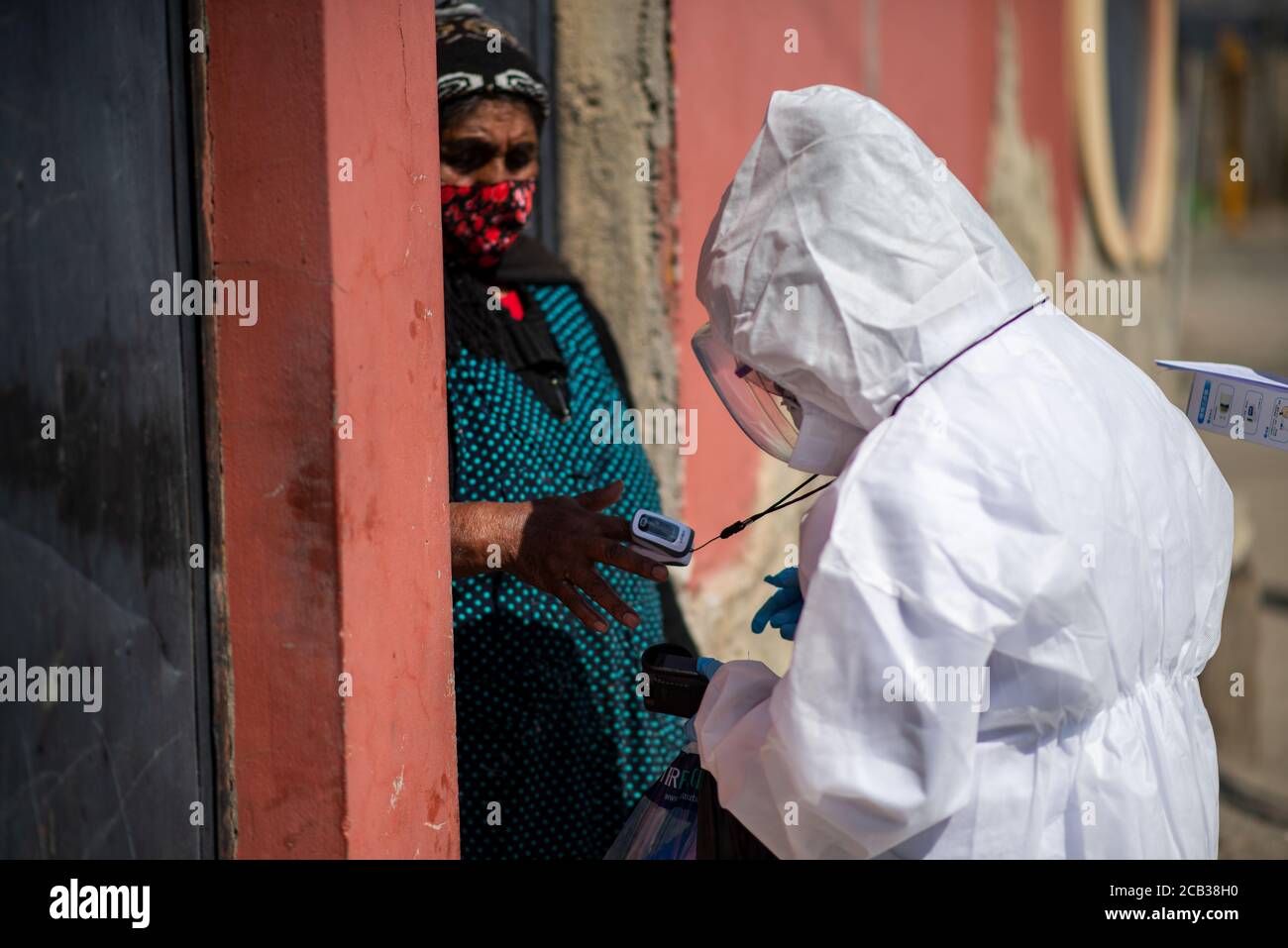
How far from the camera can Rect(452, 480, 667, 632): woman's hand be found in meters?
1.82

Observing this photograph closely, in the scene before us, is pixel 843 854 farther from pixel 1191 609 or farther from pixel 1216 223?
pixel 1216 223

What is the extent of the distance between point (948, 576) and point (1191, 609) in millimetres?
458

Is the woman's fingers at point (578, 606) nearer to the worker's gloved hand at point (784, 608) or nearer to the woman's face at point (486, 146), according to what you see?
the worker's gloved hand at point (784, 608)

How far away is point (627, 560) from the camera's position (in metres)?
1.77

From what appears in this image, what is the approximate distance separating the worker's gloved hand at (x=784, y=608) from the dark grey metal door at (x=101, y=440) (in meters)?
0.77

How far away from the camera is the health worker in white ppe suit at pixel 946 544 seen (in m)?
1.32

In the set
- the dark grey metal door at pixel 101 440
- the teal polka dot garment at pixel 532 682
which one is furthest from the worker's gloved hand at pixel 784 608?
the dark grey metal door at pixel 101 440

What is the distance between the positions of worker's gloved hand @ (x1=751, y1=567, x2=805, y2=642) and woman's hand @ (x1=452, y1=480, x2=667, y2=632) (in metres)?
0.15

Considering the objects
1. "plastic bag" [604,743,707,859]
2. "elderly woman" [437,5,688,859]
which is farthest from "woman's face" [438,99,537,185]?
"plastic bag" [604,743,707,859]

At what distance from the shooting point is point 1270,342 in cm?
1577

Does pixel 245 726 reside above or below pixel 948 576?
below

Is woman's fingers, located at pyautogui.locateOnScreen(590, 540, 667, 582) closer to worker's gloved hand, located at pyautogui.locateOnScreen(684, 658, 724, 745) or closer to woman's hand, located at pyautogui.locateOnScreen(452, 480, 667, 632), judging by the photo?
woman's hand, located at pyautogui.locateOnScreen(452, 480, 667, 632)
